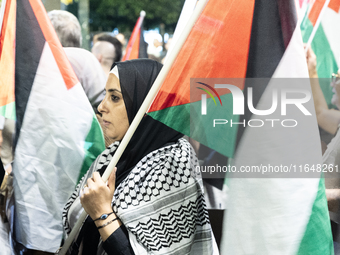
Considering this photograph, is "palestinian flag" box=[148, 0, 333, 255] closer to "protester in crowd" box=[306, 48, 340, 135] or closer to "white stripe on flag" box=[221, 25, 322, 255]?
"white stripe on flag" box=[221, 25, 322, 255]

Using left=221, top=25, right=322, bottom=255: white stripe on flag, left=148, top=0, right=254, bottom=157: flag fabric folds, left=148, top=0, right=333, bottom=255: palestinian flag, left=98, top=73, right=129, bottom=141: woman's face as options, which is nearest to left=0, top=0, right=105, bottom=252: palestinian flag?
left=98, top=73, right=129, bottom=141: woman's face

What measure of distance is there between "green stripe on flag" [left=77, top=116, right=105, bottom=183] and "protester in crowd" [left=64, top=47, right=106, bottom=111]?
84cm

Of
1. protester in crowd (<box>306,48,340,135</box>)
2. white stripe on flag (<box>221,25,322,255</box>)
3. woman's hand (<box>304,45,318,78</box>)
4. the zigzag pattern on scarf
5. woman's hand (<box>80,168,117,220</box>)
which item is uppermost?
woman's hand (<box>304,45,318,78</box>)

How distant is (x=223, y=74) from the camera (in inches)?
56.4

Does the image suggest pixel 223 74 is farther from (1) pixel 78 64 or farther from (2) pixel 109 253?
(1) pixel 78 64

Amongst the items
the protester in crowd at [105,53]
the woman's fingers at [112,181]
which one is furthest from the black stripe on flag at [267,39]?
the protester in crowd at [105,53]

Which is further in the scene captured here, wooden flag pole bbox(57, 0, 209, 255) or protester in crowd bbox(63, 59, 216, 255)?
protester in crowd bbox(63, 59, 216, 255)

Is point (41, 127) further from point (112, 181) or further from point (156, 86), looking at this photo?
point (156, 86)

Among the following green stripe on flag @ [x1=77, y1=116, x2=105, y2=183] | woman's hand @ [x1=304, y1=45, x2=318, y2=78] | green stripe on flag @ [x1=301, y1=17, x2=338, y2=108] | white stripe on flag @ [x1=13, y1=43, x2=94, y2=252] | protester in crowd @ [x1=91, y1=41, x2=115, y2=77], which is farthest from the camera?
protester in crowd @ [x1=91, y1=41, x2=115, y2=77]

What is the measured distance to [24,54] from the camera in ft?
6.69

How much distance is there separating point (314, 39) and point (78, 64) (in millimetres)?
1811

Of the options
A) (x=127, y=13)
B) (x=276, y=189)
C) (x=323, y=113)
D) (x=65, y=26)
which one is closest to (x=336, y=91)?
(x=323, y=113)

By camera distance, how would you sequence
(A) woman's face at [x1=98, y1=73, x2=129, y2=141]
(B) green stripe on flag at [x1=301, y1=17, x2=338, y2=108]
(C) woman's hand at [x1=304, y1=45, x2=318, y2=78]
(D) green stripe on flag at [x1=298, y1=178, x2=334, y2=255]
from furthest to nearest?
(A) woman's face at [x1=98, y1=73, x2=129, y2=141]
(C) woman's hand at [x1=304, y1=45, x2=318, y2=78]
(B) green stripe on flag at [x1=301, y1=17, x2=338, y2=108]
(D) green stripe on flag at [x1=298, y1=178, x2=334, y2=255]

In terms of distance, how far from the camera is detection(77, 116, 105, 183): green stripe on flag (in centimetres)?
212
